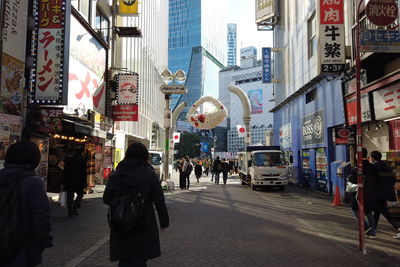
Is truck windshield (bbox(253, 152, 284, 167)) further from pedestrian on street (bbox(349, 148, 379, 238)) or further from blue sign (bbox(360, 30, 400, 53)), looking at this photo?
pedestrian on street (bbox(349, 148, 379, 238))

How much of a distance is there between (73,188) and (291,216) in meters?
6.19

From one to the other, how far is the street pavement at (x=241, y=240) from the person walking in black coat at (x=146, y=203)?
2289 millimetres

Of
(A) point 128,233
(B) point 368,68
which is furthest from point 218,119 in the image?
(A) point 128,233

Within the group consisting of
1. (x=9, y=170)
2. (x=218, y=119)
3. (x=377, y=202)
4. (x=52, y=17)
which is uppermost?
(x=52, y=17)

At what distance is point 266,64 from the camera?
31.7 m

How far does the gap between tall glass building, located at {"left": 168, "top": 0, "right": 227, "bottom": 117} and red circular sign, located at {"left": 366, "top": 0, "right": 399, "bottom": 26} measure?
113m

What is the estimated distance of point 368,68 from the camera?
13.1m

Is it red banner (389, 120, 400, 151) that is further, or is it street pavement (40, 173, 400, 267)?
red banner (389, 120, 400, 151)

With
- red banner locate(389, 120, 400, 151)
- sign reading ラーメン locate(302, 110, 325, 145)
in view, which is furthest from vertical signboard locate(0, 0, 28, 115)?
sign reading ラーメン locate(302, 110, 325, 145)

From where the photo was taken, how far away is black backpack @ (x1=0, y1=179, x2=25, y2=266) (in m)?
3.00

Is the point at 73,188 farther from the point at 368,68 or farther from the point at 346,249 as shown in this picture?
the point at 368,68

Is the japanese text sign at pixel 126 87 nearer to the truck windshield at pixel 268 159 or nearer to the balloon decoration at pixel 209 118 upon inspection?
the balloon decoration at pixel 209 118

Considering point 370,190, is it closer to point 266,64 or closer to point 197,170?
point 197,170

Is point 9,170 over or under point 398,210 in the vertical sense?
over
